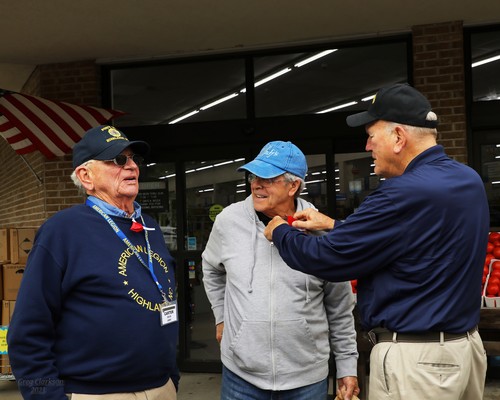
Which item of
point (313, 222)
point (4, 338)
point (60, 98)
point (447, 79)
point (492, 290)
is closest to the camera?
point (313, 222)

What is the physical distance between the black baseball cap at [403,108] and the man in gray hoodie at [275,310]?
556 mm

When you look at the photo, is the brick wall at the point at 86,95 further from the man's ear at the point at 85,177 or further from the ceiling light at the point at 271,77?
the man's ear at the point at 85,177

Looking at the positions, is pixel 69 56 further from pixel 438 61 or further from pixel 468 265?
pixel 468 265

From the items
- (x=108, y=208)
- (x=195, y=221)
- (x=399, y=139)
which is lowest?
(x=195, y=221)

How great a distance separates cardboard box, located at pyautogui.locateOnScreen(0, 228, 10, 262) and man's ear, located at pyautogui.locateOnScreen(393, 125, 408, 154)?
5.21 m

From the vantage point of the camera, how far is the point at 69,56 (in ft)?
21.5

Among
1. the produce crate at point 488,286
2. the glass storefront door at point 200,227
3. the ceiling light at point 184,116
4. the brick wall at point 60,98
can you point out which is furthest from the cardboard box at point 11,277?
the produce crate at point 488,286

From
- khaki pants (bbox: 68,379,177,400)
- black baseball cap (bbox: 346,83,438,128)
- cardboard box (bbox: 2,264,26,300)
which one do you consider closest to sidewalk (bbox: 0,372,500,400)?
cardboard box (bbox: 2,264,26,300)

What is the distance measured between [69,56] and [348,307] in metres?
4.89

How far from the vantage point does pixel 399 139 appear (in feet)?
7.61

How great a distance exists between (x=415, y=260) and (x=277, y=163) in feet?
2.71

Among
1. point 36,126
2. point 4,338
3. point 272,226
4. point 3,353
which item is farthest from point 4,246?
point 272,226

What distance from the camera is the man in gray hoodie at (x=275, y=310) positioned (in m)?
2.65

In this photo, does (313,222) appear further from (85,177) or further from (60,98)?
(60,98)
